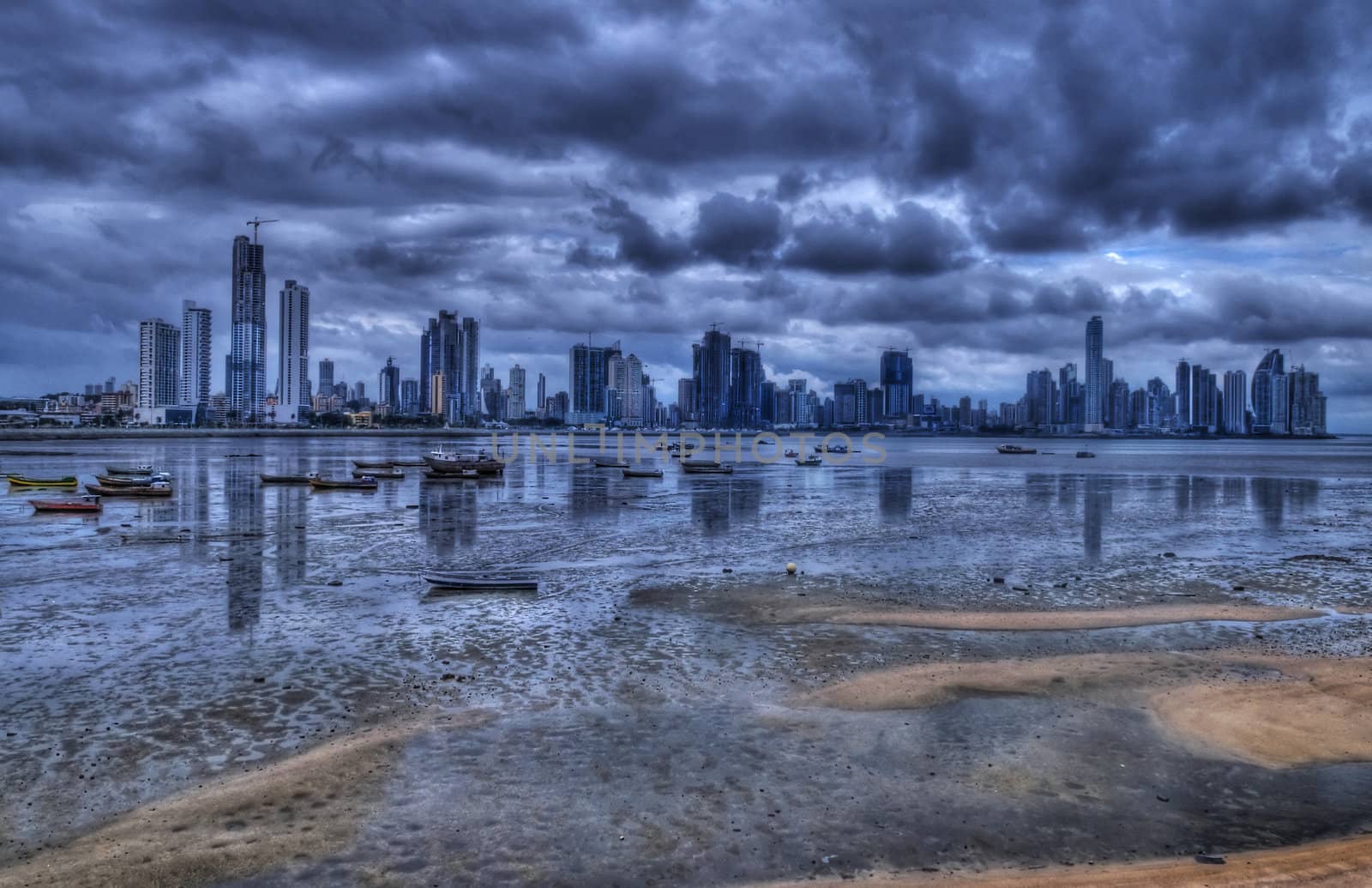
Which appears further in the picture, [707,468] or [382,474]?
[707,468]

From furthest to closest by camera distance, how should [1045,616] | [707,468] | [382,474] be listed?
[707,468] < [382,474] < [1045,616]

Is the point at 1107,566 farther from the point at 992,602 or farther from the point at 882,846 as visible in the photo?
the point at 882,846

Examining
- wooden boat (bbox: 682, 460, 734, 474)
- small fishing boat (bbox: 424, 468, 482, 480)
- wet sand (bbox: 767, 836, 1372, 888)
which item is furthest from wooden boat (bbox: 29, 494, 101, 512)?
wooden boat (bbox: 682, 460, 734, 474)

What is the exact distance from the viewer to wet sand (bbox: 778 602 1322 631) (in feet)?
70.3

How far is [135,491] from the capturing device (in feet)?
184

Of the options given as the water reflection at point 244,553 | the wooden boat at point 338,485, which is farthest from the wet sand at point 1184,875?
the wooden boat at point 338,485

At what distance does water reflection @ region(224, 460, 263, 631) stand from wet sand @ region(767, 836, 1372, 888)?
17.5 m

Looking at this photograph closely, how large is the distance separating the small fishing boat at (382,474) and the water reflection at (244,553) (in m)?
11.4

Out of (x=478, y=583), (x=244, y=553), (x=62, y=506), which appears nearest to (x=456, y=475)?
(x=62, y=506)

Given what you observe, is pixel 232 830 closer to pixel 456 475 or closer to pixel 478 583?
pixel 478 583

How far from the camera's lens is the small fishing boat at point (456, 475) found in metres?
77.7

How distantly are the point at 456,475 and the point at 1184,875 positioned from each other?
7444 cm

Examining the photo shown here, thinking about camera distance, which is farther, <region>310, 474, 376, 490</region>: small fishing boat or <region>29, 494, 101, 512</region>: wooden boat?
<region>310, 474, 376, 490</region>: small fishing boat

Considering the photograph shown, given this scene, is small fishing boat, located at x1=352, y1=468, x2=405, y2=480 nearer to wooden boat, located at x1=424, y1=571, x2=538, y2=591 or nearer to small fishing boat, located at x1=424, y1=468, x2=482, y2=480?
small fishing boat, located at x1=424, y1=468, x2=482, y2=480
